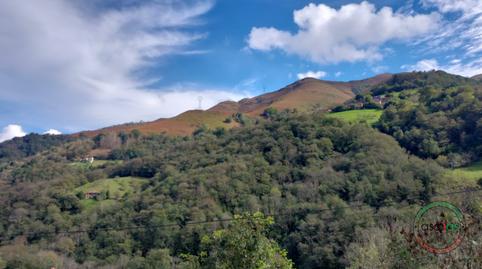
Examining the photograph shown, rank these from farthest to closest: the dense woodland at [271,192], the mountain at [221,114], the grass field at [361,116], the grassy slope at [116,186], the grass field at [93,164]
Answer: the mountain at [221,114]
the grass field at [93,164]
the grass field at [361,116]
the grassy slope at [116,186]
the dense woodland at [271,192]

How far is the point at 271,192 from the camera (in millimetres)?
59125

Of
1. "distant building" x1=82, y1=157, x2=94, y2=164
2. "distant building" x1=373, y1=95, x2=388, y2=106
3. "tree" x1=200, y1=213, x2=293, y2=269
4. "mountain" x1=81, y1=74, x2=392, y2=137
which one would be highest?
"mountain" x1=81, y1=74, x2=392, y2=137

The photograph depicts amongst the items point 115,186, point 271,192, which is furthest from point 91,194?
point 271,192

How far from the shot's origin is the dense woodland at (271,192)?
1698 inches

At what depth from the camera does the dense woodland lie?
43125mm

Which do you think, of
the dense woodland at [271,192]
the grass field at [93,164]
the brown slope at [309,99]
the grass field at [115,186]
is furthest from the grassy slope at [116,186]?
the brown slope at [309,99]

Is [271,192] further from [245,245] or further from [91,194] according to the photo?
[245,245]

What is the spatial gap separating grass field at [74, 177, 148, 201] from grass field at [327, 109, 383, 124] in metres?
44.5

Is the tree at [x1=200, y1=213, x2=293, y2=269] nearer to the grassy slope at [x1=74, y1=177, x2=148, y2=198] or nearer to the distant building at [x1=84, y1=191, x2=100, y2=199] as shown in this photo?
the grassy slope at [x1=74, y1=177, x2=148, y2=198]

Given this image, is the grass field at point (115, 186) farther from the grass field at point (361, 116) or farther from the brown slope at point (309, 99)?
the brown slope at point (309, 99)

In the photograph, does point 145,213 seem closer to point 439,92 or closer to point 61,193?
point 61,193

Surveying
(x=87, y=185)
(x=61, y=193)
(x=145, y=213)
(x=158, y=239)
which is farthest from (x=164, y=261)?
(x=87, y=185)

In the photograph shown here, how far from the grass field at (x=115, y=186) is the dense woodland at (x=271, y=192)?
60.3 inches

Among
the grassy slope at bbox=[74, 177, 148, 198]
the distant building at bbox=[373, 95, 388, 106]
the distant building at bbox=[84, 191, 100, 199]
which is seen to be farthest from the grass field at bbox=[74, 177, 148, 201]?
the distant building at bbox=[373, 95, 388, 106]
